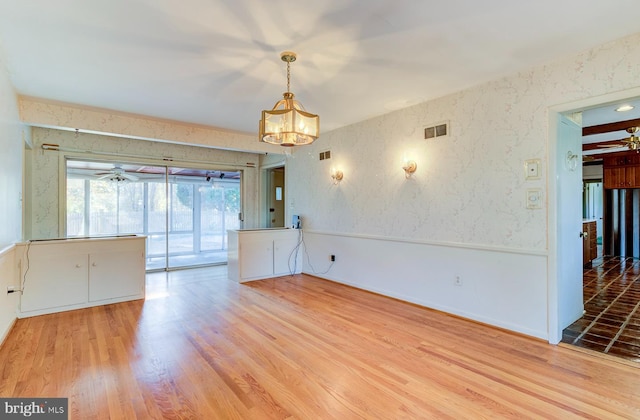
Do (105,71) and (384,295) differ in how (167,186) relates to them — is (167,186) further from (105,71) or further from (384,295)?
(384,295)

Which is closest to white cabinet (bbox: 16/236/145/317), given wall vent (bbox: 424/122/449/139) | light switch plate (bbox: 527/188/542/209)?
wall vent (bbox: 424/122/449/139)

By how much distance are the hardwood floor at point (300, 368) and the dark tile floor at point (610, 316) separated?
1.06 ft

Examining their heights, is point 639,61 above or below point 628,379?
above

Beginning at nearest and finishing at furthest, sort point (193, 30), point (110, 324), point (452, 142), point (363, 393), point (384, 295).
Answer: point (363, 393), point (193, 30), point (110, 324), point (452, 142), point (384, 295)

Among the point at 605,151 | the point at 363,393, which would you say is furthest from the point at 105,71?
the point at 605,151

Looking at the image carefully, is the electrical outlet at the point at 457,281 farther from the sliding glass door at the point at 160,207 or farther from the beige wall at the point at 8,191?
the sliding glass door at the point at 160,207

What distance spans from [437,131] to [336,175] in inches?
74.0

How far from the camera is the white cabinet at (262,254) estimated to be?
5238mm

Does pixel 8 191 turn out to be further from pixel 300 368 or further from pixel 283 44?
pixel 300 368

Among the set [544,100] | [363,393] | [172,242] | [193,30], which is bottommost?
[363,393]

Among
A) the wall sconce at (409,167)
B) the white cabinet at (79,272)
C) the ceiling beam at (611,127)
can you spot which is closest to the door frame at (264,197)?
the white cabinet at (79,272)

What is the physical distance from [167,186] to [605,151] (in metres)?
9.53

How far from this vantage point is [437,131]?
3.74 m

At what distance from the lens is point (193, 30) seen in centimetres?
232
